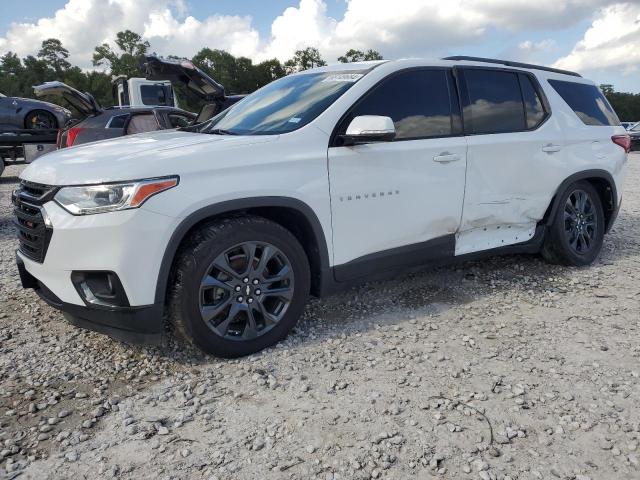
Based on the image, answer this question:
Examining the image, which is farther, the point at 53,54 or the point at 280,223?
the point at 53,54

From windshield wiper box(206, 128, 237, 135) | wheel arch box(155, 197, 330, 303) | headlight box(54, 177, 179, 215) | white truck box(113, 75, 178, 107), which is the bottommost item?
wheel arch box(155, 197, 330, 303)

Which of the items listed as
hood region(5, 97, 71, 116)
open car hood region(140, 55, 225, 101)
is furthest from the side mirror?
hood region(5, 97, 71, 116)

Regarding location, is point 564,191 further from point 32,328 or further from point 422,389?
point 32,328

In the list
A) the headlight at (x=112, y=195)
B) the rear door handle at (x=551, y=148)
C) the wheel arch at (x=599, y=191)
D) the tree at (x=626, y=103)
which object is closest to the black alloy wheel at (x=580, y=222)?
the wheel arch at (x=599, y=191)

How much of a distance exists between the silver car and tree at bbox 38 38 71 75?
2350 inches

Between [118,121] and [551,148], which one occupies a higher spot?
[118,121]

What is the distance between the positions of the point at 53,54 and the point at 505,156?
244 ft

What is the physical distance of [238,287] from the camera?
2916 mm

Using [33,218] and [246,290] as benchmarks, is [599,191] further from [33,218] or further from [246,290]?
[33,218]

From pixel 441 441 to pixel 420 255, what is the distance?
5.27 ft

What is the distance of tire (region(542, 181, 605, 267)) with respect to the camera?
447 cm

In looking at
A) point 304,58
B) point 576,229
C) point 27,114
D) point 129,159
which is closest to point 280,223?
point 129,159

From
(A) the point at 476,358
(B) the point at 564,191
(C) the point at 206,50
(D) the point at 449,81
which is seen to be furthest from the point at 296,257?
(C) the point at 206,50

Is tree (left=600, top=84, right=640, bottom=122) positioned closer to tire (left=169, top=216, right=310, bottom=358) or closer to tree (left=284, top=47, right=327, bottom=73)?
tree (left=284, top=47, right=327, bottom=73)
